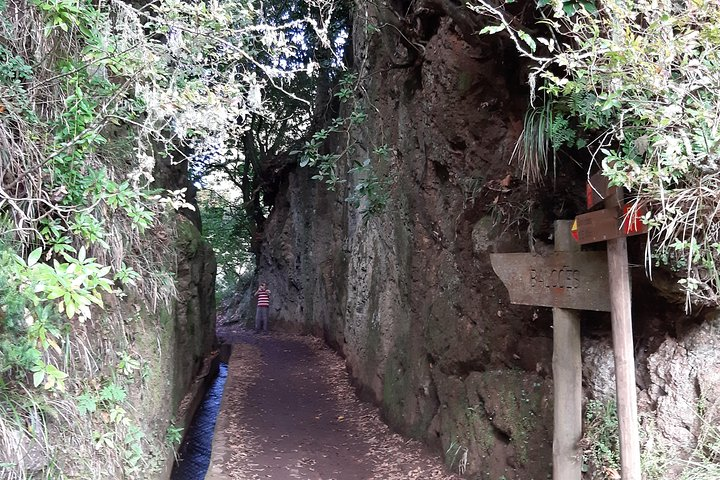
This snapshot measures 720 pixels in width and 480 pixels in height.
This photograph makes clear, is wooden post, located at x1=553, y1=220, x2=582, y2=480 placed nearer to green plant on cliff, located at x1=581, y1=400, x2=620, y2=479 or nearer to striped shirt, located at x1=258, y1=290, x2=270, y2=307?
green plant on cliff, located at x1=581, y1=400, x2=620, y2=479

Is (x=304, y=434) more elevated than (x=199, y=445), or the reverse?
(x=304, y=434)

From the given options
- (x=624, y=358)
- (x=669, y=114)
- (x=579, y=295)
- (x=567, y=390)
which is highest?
(x=669, y=114)

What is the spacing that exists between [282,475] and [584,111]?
→ 529cm

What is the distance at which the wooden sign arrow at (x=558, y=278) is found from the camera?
3.02 metres

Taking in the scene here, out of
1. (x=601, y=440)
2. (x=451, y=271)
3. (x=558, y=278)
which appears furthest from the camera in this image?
(x=451, y=271)

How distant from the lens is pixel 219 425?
713 cm

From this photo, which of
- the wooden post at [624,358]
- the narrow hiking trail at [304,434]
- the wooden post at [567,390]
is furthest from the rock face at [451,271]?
the wooden post at [624,358]

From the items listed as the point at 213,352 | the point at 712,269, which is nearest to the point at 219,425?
the point at 213,352

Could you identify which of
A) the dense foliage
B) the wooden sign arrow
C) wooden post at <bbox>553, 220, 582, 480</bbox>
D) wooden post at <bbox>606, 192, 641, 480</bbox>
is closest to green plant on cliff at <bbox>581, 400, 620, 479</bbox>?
wooden post at <bbox>553, 220, 582, 480</bbox>

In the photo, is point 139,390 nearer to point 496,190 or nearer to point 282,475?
point 282,475

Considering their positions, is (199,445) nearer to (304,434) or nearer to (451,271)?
(304,434)

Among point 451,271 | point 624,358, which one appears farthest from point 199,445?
point 624,358

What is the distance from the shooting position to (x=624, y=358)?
263 cm

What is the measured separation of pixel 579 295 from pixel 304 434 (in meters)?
5.33
